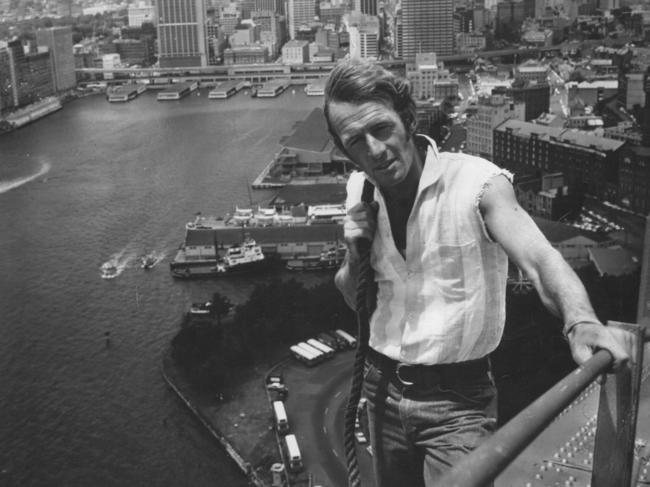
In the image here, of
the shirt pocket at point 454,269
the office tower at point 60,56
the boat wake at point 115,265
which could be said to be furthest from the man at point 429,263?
the office tower at point 60,56

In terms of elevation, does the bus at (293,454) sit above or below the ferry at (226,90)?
below

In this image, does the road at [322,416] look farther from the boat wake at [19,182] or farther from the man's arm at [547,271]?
the boat wake at [19,182]

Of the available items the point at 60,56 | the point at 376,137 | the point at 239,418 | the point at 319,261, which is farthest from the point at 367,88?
the point at 60,56

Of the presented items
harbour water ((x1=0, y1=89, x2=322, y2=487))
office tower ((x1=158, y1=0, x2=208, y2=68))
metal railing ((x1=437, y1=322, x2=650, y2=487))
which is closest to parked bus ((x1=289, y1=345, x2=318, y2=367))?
harbour water ((x1=0, y1=89, x2=322, y2=487))

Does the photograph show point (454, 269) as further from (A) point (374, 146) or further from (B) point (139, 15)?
(B) point (139, 15)

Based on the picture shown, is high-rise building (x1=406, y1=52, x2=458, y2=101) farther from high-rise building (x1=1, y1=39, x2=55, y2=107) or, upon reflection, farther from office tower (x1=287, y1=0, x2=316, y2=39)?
office tower (x1=287, y1=0, x2=316, y2=39)
